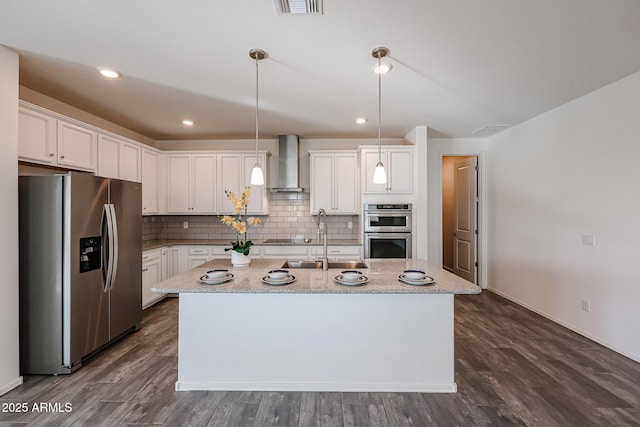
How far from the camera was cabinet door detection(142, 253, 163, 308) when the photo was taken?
379cm

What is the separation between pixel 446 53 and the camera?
2236mm

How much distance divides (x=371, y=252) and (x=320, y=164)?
157 cm

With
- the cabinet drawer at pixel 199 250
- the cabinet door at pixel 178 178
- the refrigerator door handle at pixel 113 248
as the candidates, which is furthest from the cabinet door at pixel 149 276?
the cabinet door at pixel 178 178

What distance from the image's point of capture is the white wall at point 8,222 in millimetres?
2168

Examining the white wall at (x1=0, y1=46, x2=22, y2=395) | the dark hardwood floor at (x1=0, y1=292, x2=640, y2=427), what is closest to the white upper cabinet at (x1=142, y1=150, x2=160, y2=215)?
the white wall at (x1=0, y1=46, x2=22, y2=395)

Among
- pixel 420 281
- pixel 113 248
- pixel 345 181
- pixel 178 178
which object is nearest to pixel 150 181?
pixel 178 178

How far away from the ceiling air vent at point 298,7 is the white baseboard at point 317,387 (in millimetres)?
2578

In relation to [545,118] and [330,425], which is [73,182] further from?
[545,118]

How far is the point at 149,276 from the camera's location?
388 centimetres

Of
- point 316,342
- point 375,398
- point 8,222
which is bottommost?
point 375,398

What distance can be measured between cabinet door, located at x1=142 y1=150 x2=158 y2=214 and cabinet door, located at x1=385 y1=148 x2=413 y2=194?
3.60 metres

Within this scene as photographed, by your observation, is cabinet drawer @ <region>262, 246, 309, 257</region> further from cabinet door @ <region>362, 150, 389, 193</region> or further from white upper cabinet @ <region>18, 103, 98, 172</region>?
white upper cabinet @ <region>18, 103, 98, 172</region>

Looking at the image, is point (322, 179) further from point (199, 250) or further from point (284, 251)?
point (199, 250)

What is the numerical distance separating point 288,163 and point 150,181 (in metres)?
2.12
